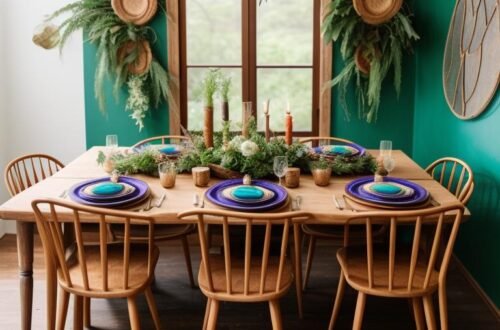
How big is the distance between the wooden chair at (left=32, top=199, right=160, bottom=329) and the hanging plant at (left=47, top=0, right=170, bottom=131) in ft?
5.44

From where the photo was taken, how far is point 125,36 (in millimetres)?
3775

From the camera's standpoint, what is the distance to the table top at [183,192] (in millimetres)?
2188

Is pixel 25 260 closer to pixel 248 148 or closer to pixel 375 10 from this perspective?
pixel 248 148

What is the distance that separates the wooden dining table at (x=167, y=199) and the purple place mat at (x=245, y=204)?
4cm

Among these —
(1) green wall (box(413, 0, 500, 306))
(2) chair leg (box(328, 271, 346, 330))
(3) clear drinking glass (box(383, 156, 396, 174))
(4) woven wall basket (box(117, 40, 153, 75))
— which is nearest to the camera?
(2) chair leg (box(328, 271, 346, 330))

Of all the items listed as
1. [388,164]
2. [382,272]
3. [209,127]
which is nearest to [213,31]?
[209,127]

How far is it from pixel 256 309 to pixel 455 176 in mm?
1415

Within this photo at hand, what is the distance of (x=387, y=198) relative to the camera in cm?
229

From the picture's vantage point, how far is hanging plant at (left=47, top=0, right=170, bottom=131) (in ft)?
12.2

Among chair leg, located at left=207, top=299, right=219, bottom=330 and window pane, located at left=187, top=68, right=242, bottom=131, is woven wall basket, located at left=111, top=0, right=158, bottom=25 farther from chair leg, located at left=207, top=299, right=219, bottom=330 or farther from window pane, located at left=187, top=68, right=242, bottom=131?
chair leg, located at left=207, top=299, right=219, bottom=330

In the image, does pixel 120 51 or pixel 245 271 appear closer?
pixel 245 271

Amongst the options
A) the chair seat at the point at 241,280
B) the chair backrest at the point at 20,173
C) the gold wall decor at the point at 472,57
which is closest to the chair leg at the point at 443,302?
the chair seat at the point at 241,280

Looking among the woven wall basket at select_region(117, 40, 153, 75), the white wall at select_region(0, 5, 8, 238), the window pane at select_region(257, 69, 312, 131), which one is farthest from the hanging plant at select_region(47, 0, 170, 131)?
the window pane at select_region(257, 69, 312, 131)

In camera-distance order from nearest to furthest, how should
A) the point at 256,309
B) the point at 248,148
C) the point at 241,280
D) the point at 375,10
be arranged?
the point at 241,280
the point at 248,148
the point at 256,309
the point at 375,10
